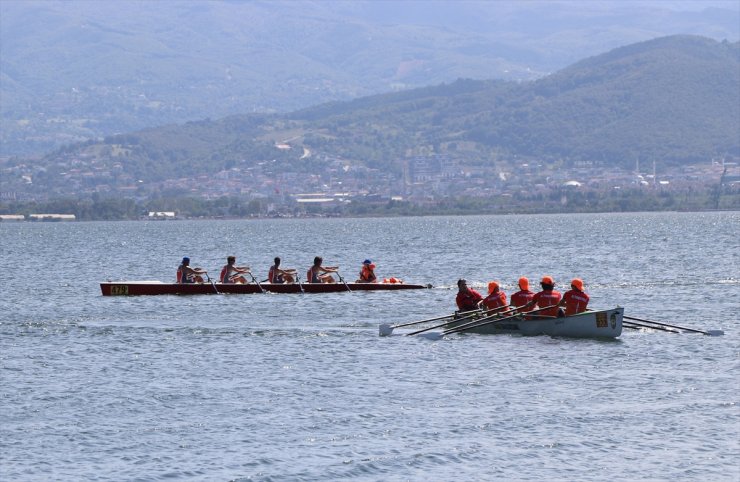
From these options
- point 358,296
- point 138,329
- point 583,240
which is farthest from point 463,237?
point 138,329

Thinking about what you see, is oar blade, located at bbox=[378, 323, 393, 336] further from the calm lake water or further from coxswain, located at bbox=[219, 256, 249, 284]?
coxswain, located at bbox=[219, 256, 249, 284]

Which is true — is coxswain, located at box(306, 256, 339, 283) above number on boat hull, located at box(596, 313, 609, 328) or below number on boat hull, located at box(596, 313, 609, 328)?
above

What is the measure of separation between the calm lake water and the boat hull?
0.42 metres

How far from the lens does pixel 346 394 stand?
3434cm

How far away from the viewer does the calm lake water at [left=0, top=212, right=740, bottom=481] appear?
27.5 meters

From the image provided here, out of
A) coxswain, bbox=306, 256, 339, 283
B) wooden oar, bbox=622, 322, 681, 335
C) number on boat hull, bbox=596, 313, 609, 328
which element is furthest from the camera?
coxswain, bbox=306, 256, 339, 283

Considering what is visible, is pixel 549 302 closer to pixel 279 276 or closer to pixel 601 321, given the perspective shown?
pixel 601 321

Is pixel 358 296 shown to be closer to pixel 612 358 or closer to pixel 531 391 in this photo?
pixel 612 358

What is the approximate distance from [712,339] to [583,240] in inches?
3677

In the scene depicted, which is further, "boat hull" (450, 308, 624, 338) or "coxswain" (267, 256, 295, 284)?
"coxswain" (267, 256, 295, 284)

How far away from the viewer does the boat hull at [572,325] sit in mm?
42125

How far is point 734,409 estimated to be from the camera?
3136 cm

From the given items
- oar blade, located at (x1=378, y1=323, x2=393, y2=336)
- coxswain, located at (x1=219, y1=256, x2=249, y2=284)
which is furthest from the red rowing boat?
oar blade, located at (x1=378, y1=323, x2=393, y2=336)

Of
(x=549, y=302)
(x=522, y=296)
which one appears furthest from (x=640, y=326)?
(x=522, y=296)
